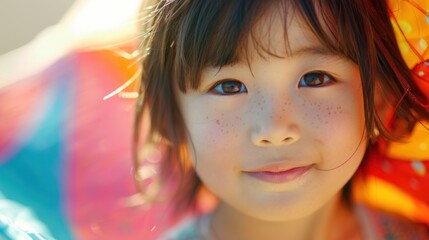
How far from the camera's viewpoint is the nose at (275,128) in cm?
86

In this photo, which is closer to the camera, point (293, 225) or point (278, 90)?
point (278, 90)

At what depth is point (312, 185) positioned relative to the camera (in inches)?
36.6

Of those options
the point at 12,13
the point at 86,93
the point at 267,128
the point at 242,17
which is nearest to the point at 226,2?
the point at 242,17

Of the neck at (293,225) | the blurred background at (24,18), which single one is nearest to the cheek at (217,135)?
the neck at (293,225)

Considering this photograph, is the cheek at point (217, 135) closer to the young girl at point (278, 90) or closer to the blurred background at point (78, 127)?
the young girl at point (278, 90)

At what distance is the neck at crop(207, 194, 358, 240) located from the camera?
106 centimetres

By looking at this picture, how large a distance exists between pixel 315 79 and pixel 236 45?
109mm

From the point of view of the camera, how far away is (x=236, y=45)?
2.82 feet

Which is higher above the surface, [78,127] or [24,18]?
[78,127]

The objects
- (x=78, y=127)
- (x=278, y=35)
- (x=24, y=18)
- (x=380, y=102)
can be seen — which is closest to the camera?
(x=278, y=35)

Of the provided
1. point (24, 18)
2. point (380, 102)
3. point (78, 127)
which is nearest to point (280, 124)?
point (380, 102)

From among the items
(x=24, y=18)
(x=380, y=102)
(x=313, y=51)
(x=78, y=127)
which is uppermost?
(x=313, y=51)

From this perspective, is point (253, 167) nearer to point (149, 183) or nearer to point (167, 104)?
point (167, 104)

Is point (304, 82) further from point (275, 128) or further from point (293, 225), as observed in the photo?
point (293, 225)
